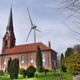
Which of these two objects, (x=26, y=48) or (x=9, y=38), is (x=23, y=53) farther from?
(x=9, y=38)

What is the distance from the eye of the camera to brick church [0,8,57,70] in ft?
278

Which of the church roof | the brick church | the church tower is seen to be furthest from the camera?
the church tower

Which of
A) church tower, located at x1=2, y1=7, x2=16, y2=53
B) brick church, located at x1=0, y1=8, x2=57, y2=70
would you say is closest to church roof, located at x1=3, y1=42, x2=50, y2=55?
brick church, located at x1=0, y1=8, x2=57, y2=70

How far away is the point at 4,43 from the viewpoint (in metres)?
96.9

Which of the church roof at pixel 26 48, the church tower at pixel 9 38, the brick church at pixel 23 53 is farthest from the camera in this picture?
the church tower at pixel 9 38

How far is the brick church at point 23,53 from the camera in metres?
84.9

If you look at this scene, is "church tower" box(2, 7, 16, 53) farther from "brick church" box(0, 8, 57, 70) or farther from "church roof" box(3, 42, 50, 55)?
"church roof" box(3, 42, 50, 55)

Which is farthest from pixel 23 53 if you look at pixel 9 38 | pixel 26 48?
pixel 9 38

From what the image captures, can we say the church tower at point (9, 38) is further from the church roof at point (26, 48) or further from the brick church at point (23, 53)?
the church roof at point (26, 48)

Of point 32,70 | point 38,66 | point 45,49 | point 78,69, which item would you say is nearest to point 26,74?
point 32,70

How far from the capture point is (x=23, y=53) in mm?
89062

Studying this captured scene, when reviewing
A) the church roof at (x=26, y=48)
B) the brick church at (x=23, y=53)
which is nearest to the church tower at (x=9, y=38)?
the brick church at (x=23, y=53)

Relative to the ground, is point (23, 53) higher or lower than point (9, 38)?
lower

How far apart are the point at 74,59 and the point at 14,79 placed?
27149 mm
